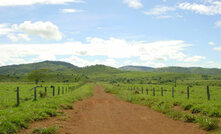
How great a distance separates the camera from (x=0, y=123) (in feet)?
29.7

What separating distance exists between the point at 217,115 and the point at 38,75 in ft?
343

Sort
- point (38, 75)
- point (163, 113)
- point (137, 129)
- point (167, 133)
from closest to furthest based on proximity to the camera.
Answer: point (167, 133) → point (137, 129) → point (163, 113) → point (38, 75)

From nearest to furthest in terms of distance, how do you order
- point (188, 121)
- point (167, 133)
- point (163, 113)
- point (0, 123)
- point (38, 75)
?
point (0, 123)
point (167, 133)
point (188, 121)
point (163, 113)
point (38, 75)

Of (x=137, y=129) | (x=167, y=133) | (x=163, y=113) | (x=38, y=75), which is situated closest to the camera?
(x=167, y=133)

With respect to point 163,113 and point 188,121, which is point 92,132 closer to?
point 188,121

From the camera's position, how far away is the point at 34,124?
11172 millimetres

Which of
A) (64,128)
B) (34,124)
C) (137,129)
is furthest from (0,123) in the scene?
(137,129)

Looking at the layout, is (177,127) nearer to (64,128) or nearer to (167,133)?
(167,133)

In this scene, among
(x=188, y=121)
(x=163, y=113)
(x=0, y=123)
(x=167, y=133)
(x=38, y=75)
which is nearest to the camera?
(x=0, y=123)

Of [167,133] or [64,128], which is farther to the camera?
[64,128]

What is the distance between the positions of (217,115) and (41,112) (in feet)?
37.3

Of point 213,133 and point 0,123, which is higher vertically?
point 0,123

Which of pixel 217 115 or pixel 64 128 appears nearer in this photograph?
Answer: pixel 64 128

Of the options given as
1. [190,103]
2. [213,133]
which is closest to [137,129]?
[213,133]
